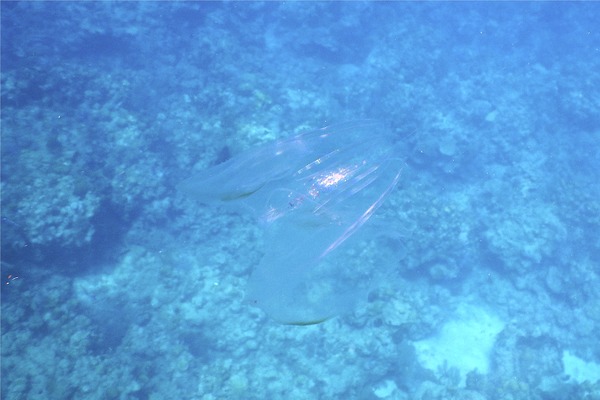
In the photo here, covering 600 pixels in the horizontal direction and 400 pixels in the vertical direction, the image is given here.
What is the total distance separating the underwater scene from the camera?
467 centimetres

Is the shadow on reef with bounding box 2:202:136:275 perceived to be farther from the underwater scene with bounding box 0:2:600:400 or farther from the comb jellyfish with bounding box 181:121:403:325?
the comb jellyfish with bounding box 181:121:403:325

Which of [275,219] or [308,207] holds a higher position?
[308,207]

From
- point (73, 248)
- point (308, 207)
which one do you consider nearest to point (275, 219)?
point (308, 207)

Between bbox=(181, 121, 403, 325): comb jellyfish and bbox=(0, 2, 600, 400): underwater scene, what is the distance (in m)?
0.03

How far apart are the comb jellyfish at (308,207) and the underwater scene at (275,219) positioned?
3 cm

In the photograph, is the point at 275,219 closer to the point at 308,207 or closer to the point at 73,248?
the point at 308,207

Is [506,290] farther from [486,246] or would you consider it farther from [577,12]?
[577,12]

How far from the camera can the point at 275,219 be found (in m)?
4.70

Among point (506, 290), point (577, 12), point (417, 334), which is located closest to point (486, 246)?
point (506, 290)

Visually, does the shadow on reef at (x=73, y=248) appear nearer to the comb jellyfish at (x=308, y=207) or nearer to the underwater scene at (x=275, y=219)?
the underwater scene at (x=275, y=219)

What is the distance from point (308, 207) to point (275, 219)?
505mm

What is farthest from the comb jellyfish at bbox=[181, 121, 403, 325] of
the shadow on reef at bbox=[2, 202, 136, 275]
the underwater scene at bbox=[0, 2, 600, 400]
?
the shadow on reef at bbox=[2, 202, 136, 275]

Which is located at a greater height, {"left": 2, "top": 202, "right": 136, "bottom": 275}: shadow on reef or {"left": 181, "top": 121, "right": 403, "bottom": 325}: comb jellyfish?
{"left": 181, "top": 121, "right": 403, "bottom": 325}: comb jellyfish

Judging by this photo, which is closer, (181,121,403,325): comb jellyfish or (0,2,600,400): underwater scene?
(181,121,403,325): comb jellyfish
